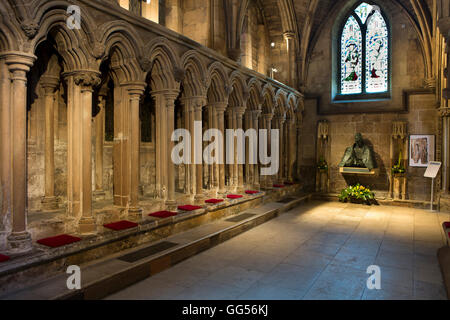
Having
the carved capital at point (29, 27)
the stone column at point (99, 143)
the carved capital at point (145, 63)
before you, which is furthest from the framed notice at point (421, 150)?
the carved capital at point (29, 27)

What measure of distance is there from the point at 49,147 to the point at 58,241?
98.4 inches

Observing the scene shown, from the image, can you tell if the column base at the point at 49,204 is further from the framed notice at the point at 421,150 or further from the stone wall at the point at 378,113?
the framed notice at the point at 421,150

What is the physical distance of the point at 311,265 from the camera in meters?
4.79

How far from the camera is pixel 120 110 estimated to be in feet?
18.1

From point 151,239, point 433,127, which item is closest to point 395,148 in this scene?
point 433,127

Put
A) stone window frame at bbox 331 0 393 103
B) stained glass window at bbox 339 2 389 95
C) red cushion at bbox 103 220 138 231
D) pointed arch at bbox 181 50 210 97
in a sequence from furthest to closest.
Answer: stained glass window at bbox 339 2 389 95 < stone window frame at bbox 331 0 393 103 < pointed arch at bbox 181 50 210 97 < red cushion at bbox 103 220 138 231

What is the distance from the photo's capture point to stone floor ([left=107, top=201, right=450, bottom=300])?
3844 millimetres

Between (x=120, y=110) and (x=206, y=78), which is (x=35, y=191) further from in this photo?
(x=206, y=78)

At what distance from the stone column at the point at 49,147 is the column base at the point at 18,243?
88.8 inches

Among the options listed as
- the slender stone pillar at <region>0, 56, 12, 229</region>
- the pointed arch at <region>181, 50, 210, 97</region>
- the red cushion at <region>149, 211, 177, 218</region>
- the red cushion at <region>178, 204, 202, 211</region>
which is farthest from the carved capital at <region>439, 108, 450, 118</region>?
the slender stone pillar at <region>0, 56, 12, 229</region>

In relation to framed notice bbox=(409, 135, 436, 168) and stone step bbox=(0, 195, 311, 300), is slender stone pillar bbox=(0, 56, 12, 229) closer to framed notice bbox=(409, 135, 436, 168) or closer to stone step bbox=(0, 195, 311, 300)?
stone step bbox=(0, 195, 311, 300)

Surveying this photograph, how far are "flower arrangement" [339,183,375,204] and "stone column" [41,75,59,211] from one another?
344 inches

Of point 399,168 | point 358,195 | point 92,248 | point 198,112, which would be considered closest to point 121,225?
point 92,248

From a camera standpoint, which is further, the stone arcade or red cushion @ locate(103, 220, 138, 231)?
red cushion @ locate(103, 220, 138, 231)
